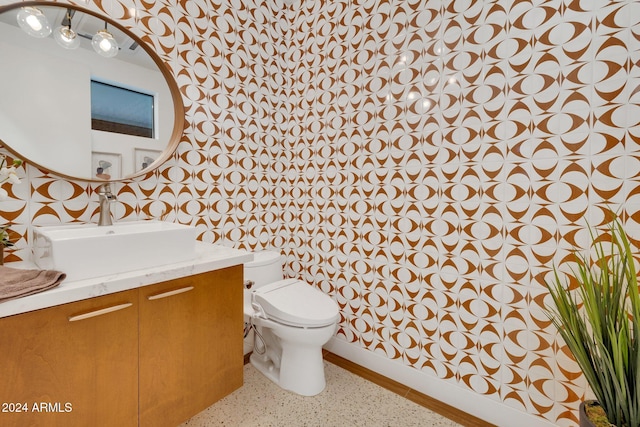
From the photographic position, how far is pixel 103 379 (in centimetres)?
97

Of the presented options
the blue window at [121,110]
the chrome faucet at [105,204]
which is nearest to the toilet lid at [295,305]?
the chrome faucet at [105,204]

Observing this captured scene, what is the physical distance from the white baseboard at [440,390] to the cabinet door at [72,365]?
4.17ft

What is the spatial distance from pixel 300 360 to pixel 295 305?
0.32 meters

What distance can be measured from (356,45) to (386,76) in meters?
0.33

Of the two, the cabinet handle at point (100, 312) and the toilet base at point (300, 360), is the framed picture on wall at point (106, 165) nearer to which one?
the cabinet handle at point (100, 312)

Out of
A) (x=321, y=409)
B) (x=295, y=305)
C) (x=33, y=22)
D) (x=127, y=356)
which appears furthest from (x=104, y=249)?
(x=321, y=409)

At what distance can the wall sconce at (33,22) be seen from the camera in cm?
120

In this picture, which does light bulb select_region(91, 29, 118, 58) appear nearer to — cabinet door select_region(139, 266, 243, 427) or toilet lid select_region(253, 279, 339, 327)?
cabinet door select_region(139, 266, 243, 427)

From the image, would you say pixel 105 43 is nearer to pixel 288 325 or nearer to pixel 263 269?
pixel 263 269

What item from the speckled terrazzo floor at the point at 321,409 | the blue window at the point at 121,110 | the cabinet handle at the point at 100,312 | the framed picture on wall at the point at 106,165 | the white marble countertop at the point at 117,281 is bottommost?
the speckled terrazzo floor at the point at 321,409

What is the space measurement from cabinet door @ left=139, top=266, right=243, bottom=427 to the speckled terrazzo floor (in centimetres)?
27

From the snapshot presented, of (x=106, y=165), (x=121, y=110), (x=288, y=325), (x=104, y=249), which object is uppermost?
(x=121, y=110)

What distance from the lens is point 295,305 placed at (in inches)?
62.6

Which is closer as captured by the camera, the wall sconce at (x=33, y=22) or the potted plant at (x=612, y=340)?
the potted plant at (x=612, y=340)
